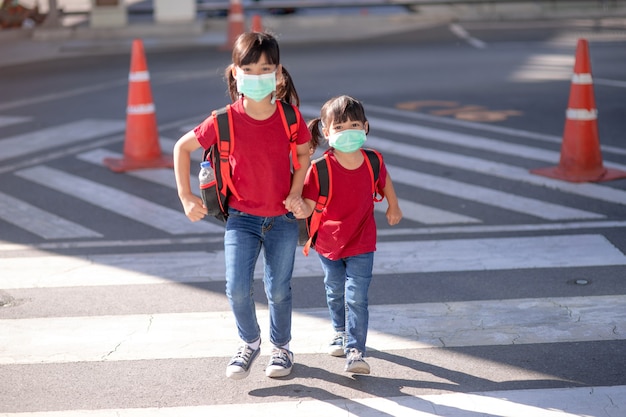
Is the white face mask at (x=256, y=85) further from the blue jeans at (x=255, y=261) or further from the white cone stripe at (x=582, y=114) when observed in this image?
the white cone stripe at (x=582, y=114)

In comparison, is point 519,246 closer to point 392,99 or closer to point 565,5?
point 392,99

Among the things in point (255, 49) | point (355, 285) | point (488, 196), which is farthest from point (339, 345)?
point (488, 196)

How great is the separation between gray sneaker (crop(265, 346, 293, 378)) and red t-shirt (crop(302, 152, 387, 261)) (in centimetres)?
53

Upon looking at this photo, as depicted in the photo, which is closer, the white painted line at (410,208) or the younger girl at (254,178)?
the younger girl at (254,178)

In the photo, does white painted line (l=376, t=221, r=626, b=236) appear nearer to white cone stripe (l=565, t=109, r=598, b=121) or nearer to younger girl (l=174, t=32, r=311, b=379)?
white cone stripe (l=565, t=109, r=598, b=121)

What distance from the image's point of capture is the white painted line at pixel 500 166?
8477 millimetres

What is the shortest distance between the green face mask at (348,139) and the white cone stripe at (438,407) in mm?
1166

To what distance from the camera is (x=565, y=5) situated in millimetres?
24438

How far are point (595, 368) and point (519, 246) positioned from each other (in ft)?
7.11

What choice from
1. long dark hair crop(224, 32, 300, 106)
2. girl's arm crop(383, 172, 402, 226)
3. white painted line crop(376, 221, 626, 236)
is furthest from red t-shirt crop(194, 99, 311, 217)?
white painted line crop(376, 221, 626, 236)

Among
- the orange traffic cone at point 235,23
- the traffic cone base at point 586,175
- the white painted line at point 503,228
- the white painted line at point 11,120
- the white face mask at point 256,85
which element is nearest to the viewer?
the white face mask at point 256,85

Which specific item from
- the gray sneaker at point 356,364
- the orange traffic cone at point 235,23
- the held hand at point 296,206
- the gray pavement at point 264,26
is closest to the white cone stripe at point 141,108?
the held hand at point 296,206

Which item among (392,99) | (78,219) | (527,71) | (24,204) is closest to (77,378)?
(78,219)

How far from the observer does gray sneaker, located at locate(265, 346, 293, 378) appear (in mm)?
4977
